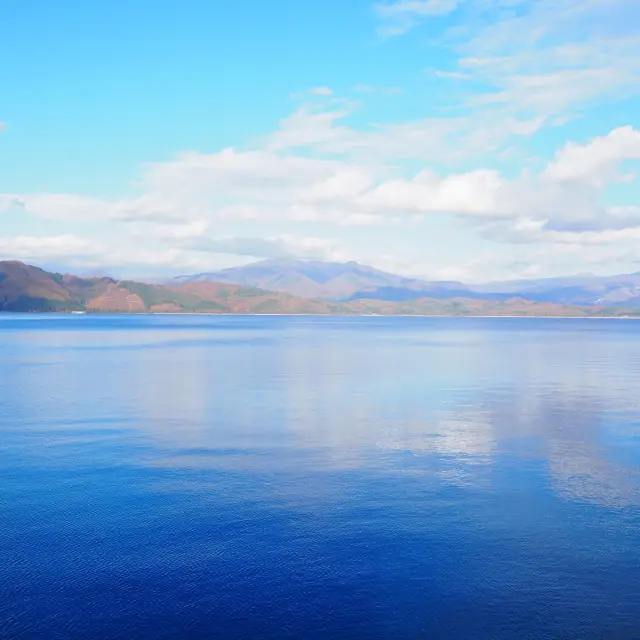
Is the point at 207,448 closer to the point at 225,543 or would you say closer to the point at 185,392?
the point at 225,543

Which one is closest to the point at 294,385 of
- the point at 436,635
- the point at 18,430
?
the point at 18,430

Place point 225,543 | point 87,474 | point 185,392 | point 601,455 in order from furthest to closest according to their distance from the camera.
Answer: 1. point 185,392
2. point 601,455
3. point 87,474
4. point 225,543

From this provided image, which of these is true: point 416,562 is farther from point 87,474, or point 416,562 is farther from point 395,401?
point 395,401

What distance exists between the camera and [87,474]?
2911cm

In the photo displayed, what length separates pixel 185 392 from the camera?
2280 inches

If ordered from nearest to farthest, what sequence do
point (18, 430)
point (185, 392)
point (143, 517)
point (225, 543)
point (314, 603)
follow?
point (314, 603), point (225, 543), point (143, 517), point (18, 430), point (185, 392)

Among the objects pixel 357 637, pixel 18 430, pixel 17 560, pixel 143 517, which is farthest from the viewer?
pixel 18 430

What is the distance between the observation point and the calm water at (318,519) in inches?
659

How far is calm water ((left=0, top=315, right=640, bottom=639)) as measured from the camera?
16.7 m

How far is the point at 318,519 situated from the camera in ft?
76.5

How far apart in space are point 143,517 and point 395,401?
32.5 m

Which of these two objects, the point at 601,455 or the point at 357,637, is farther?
the point at 601,455

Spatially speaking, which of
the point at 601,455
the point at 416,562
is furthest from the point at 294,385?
the point at 416,562

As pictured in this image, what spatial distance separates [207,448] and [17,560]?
15.6 m
